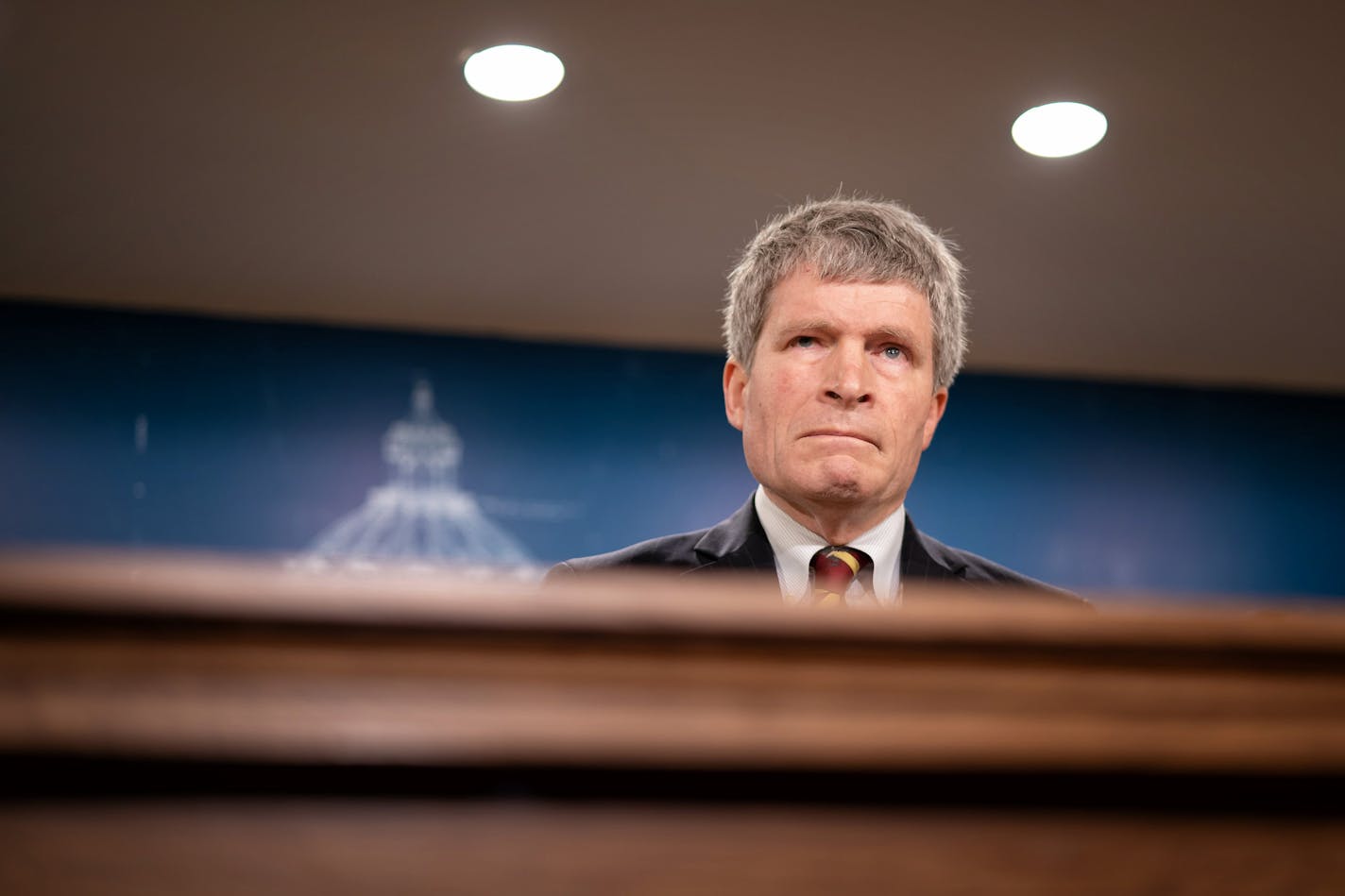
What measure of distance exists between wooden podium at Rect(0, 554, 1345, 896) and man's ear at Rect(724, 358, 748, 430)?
3.39 feet

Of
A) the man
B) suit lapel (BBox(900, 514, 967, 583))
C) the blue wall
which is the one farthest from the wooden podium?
the blue wall

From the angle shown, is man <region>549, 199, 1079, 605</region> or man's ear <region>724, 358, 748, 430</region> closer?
man <region>549, 199, 1079, 605</region>

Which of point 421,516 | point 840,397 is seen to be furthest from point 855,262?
point 421,516

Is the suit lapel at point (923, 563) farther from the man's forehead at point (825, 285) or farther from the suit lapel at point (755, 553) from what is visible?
the man's forehead at point (825, 285)

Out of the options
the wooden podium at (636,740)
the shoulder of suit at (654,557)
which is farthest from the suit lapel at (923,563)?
the wooden podium at (636,740)

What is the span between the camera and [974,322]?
3637mm

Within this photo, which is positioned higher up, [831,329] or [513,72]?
[513,72]

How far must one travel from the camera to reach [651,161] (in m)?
2.79

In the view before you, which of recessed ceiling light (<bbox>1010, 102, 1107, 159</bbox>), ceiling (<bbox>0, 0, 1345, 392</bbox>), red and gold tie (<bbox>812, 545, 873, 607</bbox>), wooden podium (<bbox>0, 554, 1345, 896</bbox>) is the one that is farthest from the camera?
recessed ceiling light (<bbox>1010, 102, 1107, 159</bbox>)

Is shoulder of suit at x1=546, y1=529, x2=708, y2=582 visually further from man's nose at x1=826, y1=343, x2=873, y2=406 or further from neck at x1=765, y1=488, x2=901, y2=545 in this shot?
man's nose at x1=826, y1=343, x2=873, y2=406

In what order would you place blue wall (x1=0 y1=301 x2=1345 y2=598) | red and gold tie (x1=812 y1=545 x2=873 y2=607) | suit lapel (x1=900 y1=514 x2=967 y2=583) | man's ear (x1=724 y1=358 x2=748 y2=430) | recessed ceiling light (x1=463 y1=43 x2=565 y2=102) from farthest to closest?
1. blue wall (x1=0 y1=301 x2=1345 y2=598)
2. recessed ceiling light (x1=463 y1=43 x2=565 y2=102)
3. man's ear (x1=724 y1=358 x2=748 y2=430)
4. suit lapel (x1=900 y1=514 x2=967 y2=583)
5. red and gold tie (x1=812 y1=545 x2=873 y2=607)

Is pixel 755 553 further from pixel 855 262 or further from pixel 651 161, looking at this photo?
pixel 651 161

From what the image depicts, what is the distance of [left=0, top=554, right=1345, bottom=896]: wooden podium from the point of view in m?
0.35

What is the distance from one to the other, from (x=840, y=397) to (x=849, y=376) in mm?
28
